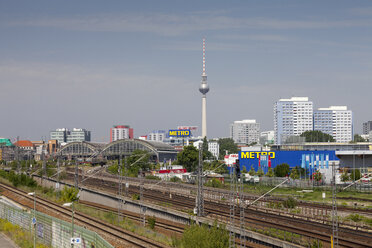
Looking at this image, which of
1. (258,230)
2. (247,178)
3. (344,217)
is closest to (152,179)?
(247,178)

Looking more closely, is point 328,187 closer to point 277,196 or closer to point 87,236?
point 277,196

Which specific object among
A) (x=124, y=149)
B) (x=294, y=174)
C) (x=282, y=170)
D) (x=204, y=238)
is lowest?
(x=294, y=174)

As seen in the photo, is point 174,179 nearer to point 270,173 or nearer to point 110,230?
point 270,173

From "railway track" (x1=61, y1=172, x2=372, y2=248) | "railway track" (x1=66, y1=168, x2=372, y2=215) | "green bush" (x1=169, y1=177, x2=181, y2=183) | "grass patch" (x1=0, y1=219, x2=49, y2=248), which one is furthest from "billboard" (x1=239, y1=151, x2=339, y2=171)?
"grass patch" (x1=0, y1=219, x2=49, y2=248)

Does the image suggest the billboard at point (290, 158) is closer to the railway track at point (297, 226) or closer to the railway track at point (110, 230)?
the railway track at point (297, 226)

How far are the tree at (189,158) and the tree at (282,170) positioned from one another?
27986mm

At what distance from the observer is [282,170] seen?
9194 centimetres

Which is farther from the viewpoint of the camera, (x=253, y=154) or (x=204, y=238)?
(x=253, y=154)

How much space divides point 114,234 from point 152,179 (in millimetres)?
60217

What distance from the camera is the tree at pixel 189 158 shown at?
11662cm

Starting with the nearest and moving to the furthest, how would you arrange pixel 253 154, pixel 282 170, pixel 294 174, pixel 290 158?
1. pixel 294 174
2. pixel 282 170
3. pixel 290 158
4. pixel 253 154

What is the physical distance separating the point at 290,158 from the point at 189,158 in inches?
1128

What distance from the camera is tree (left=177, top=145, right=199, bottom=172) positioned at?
11662 cm

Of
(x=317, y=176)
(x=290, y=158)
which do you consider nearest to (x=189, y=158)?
(x=290, y=158)
